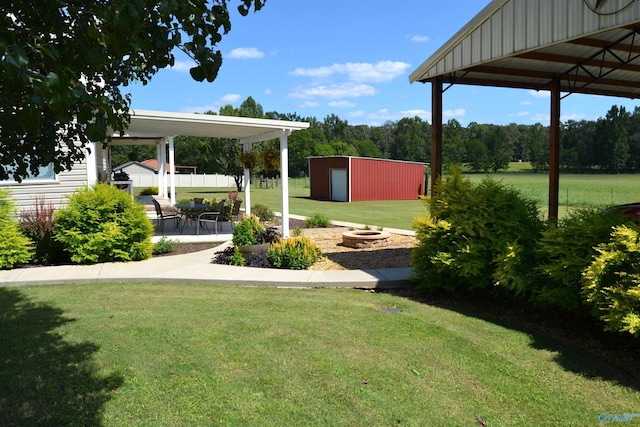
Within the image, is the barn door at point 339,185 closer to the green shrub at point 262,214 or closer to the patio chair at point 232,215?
the green shrub at point 262,214

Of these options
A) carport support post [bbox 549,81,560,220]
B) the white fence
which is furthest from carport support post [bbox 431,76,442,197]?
the white fence

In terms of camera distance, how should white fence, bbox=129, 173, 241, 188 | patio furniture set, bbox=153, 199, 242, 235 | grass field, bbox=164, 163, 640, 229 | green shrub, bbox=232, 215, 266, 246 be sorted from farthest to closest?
white fence, bbox=129, 173, 241, 188, grass field, bbox=164, 163, 640, 229, patio furniture set, bbox=153, 199, 242, 235, green shrub, bbox=232, 215, 266, 246

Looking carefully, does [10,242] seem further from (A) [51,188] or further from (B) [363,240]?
(B) [363,240]

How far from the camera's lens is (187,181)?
56.7 metres

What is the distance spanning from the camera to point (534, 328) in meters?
5.31

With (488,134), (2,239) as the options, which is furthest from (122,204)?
(488,134)

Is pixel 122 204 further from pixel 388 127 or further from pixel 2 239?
pixel 388 127

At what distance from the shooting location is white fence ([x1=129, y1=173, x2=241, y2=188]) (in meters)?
56.3

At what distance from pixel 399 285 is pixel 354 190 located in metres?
23.5

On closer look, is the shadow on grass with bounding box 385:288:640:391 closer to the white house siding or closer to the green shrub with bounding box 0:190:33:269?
the green shrub with bounding box 0:190:33:269

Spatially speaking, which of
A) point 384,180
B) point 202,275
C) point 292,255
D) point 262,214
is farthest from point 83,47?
point 384,180

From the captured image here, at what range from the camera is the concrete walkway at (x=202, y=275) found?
721 cm

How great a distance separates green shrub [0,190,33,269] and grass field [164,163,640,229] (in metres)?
7.18

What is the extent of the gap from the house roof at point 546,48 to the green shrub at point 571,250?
78.1 inches
